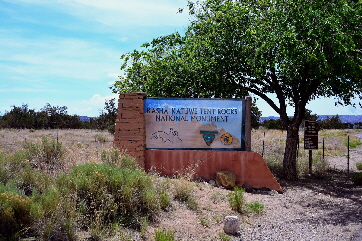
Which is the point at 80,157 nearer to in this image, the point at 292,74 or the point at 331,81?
the point at 292,74

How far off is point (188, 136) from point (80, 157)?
3.58m

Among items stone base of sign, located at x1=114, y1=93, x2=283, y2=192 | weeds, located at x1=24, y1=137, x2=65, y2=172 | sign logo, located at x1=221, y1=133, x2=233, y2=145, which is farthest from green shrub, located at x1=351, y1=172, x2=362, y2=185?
weeds, located at x1=24, y1=137, x2=65, y2=172

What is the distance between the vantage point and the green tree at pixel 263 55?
1270cm

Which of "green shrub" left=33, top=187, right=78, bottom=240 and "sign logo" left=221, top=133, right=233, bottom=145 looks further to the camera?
"sign logo" left=221, top=133, right=233, bottom=145

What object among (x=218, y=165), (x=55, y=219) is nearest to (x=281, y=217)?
(x=218, y=165)

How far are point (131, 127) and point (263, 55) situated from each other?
16.1 feet

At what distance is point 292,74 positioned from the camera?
45.2ft

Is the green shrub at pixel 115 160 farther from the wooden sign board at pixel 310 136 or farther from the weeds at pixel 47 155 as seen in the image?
the wooden sign board at pixel 310 136

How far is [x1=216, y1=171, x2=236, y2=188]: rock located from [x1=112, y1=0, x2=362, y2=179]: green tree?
3.49 m

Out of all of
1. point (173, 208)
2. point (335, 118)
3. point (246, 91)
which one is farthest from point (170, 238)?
point (335, 118)

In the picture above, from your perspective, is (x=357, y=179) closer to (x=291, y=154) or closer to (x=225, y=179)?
(x=291, y=154)

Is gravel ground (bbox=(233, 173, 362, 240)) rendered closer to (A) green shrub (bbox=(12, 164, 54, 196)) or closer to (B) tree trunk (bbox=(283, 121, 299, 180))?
(B) tree trunk (bbox=(283, 121, 299, 180))

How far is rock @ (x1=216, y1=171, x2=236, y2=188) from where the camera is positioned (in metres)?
11.7

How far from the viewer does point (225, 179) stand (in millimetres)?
11719
